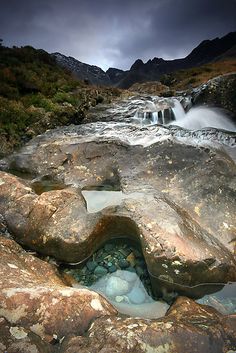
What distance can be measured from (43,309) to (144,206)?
281cm

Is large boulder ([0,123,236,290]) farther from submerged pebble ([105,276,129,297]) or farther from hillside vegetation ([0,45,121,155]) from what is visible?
hillside vegetation ([0,45,121,155])

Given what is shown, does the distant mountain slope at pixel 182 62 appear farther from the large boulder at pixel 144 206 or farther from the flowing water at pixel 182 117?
the large boulder at pixel 144 206

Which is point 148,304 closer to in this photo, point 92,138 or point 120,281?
point 120,281

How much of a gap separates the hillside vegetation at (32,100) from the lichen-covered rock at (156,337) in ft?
30.0

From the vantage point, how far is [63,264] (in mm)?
5668

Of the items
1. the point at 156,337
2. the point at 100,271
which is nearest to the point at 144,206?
the point at 100,271

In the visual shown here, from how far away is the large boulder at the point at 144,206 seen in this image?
16.5 ft

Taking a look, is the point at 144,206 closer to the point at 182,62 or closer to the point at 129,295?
the point at 129,295

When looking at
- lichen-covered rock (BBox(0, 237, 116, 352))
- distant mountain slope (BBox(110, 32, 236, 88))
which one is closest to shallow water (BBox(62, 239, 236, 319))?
lichen-covered rock (BBox(0, 237, 116, 352))

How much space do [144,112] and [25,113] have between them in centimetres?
678

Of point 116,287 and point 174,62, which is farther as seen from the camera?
point 174,62

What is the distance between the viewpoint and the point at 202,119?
53.2 ft

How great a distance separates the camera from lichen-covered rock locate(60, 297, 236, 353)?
3.37m

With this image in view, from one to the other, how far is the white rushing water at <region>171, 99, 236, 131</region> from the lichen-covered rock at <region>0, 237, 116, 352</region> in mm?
12670
